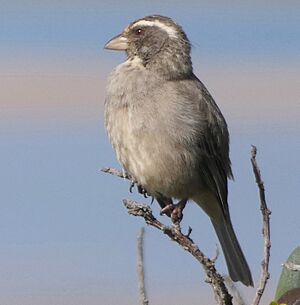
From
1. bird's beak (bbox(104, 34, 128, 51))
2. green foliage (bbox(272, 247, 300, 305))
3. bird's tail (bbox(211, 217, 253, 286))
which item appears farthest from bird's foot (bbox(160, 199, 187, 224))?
green foliage (bbox(272, 247, 300, 305))

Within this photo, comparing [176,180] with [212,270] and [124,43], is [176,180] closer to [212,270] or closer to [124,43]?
[124,43]

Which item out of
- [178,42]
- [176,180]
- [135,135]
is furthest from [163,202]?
[178,42]

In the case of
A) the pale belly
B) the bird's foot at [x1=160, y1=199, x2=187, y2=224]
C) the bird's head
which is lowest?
the bird's foot at [x1=160, y1=199, x2=187, y2=224]

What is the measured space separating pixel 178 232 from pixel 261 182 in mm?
443

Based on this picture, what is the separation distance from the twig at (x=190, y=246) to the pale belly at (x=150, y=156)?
97 centimetres

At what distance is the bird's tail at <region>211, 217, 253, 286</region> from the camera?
3.96 m

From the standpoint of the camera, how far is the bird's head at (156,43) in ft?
12.7

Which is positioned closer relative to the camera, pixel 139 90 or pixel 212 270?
pixel 212 270

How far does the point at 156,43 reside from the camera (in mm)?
3918

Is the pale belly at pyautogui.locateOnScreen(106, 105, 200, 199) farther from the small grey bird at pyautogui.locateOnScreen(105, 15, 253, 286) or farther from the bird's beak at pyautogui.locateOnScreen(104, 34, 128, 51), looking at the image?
the bird's beak at pyautogui.locateOnScreen(104, 34, 128, 51)

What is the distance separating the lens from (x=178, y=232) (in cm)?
248

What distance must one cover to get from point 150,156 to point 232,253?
A: 852mm

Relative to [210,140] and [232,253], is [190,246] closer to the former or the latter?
[210,140]

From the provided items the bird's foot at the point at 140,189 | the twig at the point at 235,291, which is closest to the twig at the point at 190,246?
the twig at the point at 235,291
